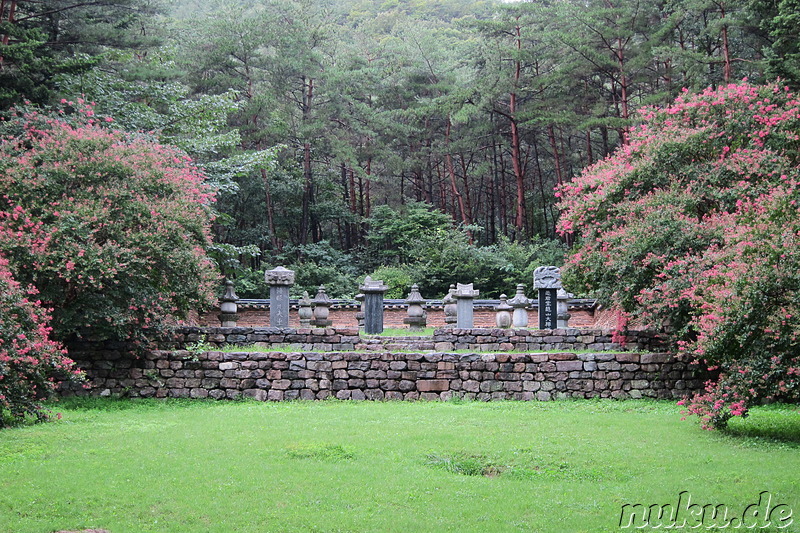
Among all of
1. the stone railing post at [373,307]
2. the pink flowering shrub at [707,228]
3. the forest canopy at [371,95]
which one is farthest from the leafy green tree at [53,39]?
the pink flowering shrub at [707,228]

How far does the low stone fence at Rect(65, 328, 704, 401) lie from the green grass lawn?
5.03 ft

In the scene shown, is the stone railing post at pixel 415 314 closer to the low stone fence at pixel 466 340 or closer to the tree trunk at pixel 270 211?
the low stone fence at pixel 466 340

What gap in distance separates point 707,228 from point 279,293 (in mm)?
9611

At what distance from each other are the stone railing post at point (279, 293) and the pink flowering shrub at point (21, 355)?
7.04 m

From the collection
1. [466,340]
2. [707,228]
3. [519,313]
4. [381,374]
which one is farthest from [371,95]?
[707,228]

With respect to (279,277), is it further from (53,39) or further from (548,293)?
(53,39)

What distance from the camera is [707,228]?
12297 millimetres

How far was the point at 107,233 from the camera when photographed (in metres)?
12.4

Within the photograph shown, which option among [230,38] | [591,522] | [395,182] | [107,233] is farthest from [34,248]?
[395,182]

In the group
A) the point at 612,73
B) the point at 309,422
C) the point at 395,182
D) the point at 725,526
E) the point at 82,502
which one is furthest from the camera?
the point at 395,182

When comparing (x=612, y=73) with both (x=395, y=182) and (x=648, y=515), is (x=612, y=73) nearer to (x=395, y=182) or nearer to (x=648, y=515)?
(x=395, y=182)

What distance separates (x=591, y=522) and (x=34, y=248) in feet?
32.2

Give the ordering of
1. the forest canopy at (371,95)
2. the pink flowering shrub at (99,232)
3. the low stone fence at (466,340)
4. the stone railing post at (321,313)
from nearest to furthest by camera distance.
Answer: the pink flowering shrub at (99,232) < the low stone fence at (466,340) < the stone railing post at (321,313) < the forest canopy at (371,95)

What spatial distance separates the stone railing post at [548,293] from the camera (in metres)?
16.2
